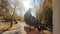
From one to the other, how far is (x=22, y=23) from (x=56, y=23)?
511 millimetres

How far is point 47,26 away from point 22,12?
42 centimetres

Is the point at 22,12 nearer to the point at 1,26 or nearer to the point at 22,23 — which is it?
the point at 22,23

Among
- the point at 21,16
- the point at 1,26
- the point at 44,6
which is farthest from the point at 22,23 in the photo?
the point at 44,6

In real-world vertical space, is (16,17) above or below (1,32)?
above

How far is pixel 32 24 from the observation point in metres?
1.69

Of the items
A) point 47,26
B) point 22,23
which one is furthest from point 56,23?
point 22,23

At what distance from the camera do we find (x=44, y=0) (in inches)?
68.7

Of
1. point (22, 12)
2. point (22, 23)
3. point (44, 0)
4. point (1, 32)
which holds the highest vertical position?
point (44, 0)

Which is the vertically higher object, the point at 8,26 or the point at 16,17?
the point at 16,17

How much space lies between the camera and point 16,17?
163 centimetres

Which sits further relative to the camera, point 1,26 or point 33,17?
point 33,17

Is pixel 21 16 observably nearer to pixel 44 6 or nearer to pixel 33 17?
pixel 33 17

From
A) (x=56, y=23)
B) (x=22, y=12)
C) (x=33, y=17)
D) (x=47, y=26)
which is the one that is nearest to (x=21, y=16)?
(x=22, y=12)

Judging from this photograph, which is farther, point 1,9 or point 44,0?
point 44,0
